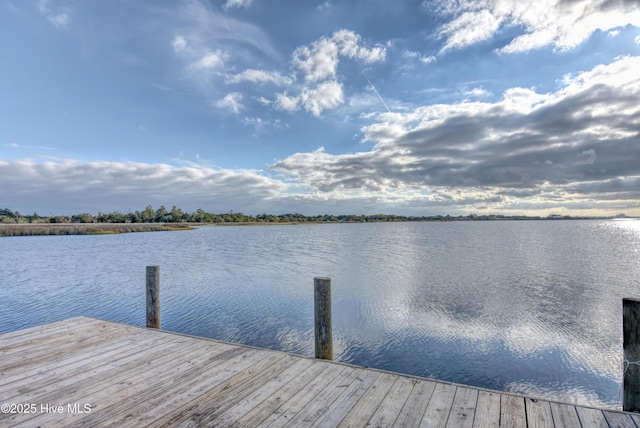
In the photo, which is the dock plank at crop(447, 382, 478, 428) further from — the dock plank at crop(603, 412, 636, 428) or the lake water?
the lake water

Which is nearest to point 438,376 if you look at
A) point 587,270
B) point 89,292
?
point 89,292

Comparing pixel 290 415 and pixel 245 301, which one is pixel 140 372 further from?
pixel 245 301

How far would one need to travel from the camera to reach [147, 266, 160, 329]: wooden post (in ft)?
20.9

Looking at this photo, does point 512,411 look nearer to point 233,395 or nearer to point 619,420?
point 619,420

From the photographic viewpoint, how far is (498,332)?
8984 mm

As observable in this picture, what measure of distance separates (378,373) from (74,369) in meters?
3.75

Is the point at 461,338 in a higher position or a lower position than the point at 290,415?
lower

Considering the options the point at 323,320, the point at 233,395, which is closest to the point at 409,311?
the point at 323,320

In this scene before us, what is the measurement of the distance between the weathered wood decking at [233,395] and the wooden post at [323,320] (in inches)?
19.9

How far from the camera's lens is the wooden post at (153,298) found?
6.38m

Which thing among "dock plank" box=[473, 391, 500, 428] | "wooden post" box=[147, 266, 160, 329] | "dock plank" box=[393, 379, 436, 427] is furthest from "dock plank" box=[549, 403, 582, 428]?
"wooden post" box=[147, 266, 160, 329]

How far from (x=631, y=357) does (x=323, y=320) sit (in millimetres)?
3536

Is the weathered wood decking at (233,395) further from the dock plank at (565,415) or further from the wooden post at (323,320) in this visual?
the wooden post at (323,320)

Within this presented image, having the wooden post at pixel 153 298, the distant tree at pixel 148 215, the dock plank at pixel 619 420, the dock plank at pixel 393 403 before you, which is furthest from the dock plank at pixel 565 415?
the distant tree at pixel 148 215
